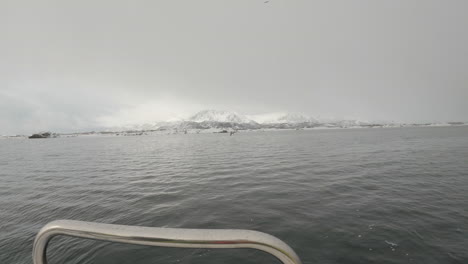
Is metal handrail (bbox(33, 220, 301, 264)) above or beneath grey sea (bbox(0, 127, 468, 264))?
above

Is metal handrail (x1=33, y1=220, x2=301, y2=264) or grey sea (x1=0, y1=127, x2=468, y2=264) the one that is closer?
metal handrail (x1=33, y1=220, x2=301, y2=264)

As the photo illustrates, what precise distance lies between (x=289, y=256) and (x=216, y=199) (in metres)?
11.2

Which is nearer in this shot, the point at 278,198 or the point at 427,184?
the point at 278,198

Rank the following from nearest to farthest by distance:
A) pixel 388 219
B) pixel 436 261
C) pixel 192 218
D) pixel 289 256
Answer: pixel 289 256
pixel 436 261
pixel 388 219
pixel 192 218

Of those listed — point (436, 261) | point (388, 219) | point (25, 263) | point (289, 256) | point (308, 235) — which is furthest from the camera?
point (388, 219)

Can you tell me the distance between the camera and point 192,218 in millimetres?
9938

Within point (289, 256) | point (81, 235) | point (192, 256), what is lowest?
point (192, 256)

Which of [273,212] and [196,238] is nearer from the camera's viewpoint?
[196,238]

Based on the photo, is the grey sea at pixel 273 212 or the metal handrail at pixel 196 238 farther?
the grey sea at pixel 273 212

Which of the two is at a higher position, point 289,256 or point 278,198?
point 289,256

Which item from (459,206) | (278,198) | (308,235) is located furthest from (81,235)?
(459,206)

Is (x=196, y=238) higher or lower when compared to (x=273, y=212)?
higher

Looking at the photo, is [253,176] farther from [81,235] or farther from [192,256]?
[81,235]

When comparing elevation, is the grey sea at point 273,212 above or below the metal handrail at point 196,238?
below
